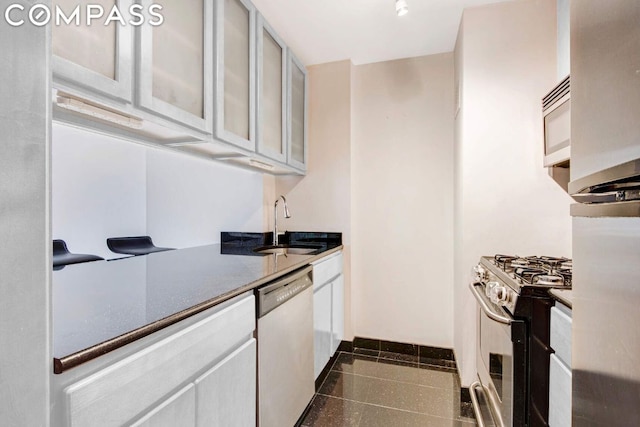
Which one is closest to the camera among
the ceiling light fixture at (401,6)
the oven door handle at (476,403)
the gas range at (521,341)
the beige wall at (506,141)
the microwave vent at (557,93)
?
the gas range at (521,341)

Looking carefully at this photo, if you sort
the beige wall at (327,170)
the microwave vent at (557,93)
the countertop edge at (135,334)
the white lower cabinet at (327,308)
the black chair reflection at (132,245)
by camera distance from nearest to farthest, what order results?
the countertop edge at (135,334) < the microwave vent at (557,93) < the white lower cabinet at (327,308) < the beige wall at (327,170) < the black chair reflection at (132,245)

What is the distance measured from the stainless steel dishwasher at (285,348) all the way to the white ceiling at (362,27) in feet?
5.11

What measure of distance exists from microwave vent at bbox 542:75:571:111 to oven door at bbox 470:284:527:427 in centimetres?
99

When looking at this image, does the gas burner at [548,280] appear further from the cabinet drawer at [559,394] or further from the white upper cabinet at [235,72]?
the white upper cabinet at [235,72]

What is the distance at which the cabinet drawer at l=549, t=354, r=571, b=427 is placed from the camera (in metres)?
0.95

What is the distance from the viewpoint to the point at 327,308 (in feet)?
7.23

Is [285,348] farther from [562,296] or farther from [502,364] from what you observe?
[562,296]

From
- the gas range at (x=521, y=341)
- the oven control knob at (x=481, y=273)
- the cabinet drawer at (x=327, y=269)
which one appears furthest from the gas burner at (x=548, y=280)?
the cabinet drawer at (x=327, y=269)

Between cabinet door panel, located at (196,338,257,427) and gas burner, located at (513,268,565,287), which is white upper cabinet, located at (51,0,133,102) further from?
gas burner, located at (513,268,565,287)

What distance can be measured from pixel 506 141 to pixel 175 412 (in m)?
2.07

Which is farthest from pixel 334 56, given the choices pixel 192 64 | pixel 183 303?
pixel 183 303

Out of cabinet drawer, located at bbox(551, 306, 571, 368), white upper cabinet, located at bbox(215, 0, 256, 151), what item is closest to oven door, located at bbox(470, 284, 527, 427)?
cabinet drawer, located at bbox(551, 306, 571, 368)

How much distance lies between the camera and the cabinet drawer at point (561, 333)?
3.16 ft

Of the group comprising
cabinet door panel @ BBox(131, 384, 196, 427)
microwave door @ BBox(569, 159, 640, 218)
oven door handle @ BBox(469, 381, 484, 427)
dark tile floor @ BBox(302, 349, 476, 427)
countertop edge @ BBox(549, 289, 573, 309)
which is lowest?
dark tile floor @ BBox(302, 349, 476, 427)
